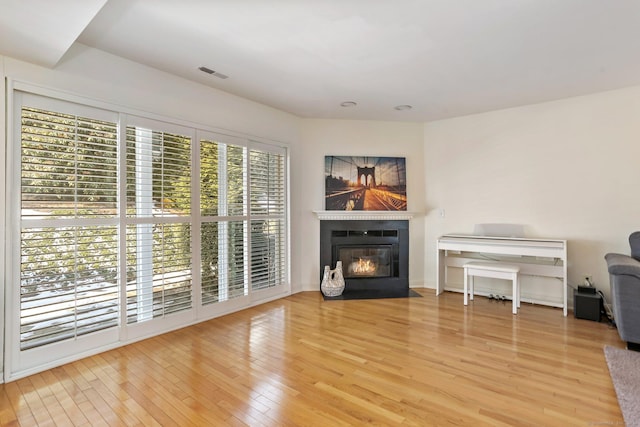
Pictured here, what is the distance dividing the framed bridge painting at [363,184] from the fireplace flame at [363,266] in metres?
0.81

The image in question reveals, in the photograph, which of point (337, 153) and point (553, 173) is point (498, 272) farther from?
point (337, 153)

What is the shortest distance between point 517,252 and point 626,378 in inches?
70.8

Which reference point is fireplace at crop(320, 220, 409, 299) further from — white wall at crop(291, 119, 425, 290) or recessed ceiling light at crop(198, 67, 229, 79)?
recessed ceiling light at crop(198, 67, 229, 79)

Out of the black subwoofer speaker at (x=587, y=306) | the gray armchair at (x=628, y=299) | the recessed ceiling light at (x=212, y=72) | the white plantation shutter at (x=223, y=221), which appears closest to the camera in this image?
the gray armchair at (x=628, y=299)

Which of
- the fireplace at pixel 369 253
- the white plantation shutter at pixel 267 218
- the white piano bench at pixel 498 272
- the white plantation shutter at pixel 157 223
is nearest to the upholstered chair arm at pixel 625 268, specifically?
the white piano bench at pixel 498 272

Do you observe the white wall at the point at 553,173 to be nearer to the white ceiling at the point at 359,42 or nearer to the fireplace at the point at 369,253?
the white ceiling at the point at 359,42

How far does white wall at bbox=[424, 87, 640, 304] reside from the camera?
3.70 meters

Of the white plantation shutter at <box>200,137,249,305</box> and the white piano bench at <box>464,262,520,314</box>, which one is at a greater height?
the white plantation shutter at <box>200,137,249,305</box>

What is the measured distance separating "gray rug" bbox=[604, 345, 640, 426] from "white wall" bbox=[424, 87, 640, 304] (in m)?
1.49

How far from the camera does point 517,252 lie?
3902 millimetres

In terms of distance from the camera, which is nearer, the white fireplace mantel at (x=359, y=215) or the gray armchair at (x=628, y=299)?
the gray armchair at (x=628, y=299)

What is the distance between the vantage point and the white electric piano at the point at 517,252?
3.72 meters

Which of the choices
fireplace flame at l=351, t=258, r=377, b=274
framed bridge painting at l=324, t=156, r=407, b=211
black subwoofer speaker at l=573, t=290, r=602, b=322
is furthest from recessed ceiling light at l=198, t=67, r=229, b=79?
black subwoofer speaker at l=573, t=290, r=602, b=322

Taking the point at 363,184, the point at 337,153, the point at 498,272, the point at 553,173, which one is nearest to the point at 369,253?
the point at 363,184
